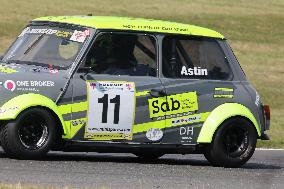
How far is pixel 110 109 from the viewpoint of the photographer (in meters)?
12.1

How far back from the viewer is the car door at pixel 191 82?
41.5 ft

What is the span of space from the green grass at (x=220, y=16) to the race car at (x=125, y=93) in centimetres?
2060

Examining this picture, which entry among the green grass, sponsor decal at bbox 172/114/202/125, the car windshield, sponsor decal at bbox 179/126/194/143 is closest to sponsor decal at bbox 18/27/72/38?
the car windshield

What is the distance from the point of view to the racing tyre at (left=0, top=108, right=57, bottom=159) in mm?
11492

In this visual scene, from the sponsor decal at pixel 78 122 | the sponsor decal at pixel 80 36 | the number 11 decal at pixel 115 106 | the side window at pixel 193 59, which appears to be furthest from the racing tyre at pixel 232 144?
the sponsor decal at pixel 80 36

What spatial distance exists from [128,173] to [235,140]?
7.29 feet

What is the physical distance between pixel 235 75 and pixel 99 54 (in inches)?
74.7

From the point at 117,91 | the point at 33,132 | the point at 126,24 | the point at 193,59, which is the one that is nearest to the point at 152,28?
the point at 126,24

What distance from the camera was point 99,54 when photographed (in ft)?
40.6

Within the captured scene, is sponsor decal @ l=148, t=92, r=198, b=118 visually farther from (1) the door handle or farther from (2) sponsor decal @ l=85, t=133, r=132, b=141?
(2) sponsor decal @ l=85, t=133, r=132, b=141

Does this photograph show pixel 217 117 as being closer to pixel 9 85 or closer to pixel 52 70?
pixel 52 70

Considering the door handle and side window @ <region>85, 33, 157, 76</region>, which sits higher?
side window @ <region>85, 33, 157, 76</region>

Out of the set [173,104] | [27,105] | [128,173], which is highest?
[27,105]

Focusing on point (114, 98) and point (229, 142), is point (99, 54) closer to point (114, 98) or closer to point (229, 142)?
point (114, 98)
